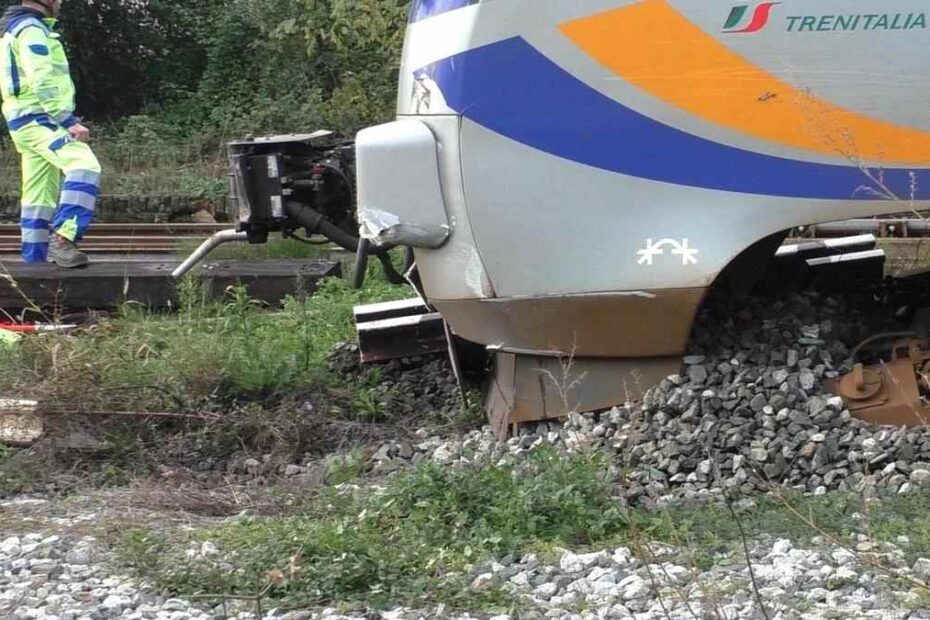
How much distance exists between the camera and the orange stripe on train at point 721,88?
462 cm

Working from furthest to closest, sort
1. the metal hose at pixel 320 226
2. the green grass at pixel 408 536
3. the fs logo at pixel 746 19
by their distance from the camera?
the metal hose at pixel 320 226 → the fs logo at pixel 746 19 → the green grass at pixel 408 536

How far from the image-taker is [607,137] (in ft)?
15.7

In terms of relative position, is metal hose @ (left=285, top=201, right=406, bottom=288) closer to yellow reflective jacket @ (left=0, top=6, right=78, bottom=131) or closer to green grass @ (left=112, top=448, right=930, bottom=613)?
green grass @ (left=112, top=448, right=930, bottom=613)

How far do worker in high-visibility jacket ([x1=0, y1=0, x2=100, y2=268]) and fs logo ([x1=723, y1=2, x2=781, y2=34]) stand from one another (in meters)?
5.05

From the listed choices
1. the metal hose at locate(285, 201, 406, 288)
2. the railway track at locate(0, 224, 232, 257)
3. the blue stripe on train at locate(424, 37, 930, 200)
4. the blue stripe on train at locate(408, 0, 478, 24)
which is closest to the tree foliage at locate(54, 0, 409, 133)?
the railway track at locate(0, 224, 232, 257)

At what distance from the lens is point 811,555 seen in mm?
3795

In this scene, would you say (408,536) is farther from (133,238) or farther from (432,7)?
(133,238)

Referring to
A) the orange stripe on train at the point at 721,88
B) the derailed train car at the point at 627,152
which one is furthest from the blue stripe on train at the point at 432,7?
the orange stripe on train at the point at 721,88

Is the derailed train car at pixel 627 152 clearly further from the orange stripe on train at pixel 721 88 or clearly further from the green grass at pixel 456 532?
the green grass at pixel 456 532

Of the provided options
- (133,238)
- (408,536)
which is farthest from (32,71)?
(408,536)

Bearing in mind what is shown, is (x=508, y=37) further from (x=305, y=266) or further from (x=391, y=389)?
(x=305, y=266)

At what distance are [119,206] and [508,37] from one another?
34.2ft

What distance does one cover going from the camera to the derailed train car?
15.1 feet

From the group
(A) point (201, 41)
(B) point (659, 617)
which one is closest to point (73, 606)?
(B) point (659, 617)
